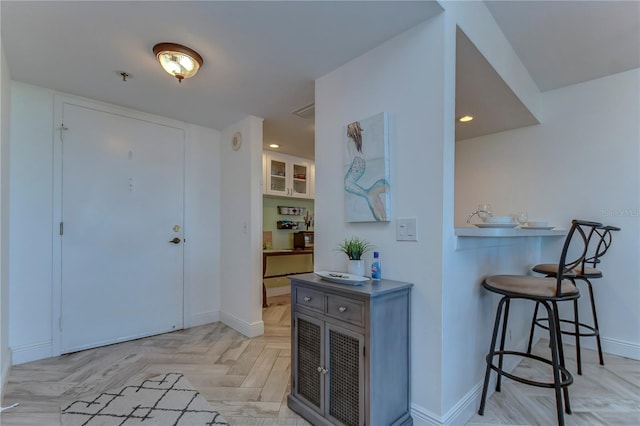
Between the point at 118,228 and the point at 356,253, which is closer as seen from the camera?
the point at 356,253

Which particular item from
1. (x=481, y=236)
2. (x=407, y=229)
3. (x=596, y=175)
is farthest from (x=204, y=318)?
(x=596, y=175)

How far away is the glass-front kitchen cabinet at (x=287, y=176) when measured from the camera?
424 cm

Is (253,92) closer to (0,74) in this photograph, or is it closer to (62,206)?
(0,74)

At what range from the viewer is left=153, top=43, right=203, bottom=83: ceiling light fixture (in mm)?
1903

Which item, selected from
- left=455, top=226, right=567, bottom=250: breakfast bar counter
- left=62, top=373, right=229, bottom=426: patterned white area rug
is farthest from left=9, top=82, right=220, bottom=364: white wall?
left=455, top=226, right=567, bottom=250: breakfast bar counter

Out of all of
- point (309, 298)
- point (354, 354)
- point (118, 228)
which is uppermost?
point (118, 228)

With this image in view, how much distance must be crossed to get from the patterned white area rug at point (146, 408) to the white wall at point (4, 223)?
1.93ft

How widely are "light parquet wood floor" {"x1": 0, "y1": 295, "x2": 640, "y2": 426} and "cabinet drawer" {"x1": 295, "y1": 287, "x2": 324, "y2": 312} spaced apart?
2.14 ft

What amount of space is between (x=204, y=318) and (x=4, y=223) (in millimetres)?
1962

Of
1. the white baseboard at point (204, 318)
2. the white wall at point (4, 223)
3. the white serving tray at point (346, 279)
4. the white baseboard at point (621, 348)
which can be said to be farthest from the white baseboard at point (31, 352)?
the white baseboard at point (621, 348)

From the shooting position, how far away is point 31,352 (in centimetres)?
243

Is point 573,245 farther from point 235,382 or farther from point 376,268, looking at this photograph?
point 235,382

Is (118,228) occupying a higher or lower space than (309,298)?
higher

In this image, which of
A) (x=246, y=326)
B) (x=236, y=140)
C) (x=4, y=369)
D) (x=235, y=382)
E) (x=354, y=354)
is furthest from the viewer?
(x=236, y=140)
